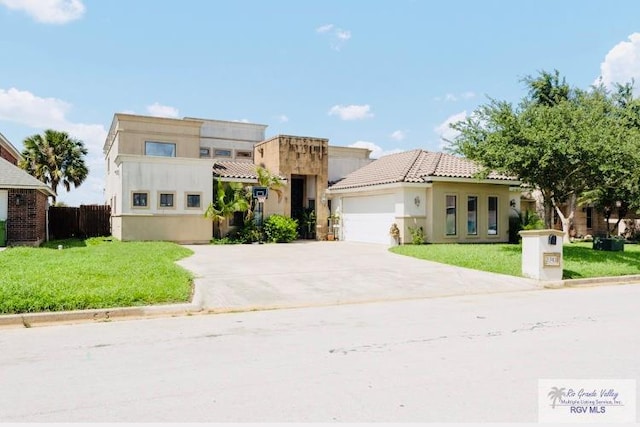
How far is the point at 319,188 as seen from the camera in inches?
1096

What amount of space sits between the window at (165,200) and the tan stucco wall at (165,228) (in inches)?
20.8

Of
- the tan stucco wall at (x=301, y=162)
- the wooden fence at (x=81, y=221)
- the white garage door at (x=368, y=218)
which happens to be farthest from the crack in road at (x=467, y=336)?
the wooden fence at (x=81, y=221)

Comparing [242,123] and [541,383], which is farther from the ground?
[242,123]

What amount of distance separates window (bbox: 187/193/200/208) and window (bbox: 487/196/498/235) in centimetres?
1439

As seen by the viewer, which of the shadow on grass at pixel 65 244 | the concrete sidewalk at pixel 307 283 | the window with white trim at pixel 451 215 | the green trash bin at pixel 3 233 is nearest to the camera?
the concrete sidewalk at pixel 307 283

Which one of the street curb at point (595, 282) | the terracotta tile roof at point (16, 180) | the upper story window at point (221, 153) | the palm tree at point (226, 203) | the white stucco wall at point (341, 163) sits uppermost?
the upper story window at point (221, 153)

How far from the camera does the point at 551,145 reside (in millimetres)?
16281

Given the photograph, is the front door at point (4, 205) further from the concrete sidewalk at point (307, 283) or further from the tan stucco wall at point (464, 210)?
the tan stucco wall at point (464, 210)

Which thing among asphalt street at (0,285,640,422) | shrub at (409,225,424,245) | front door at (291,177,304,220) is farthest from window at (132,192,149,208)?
asphalt street at (0,285,640,422)

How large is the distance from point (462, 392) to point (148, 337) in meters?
4.58

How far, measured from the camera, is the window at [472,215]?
23500 mm

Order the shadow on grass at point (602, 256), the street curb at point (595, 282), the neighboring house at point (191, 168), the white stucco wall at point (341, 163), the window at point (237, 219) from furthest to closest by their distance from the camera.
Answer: the white stucco wall at point (341, 163) < the window at point (237, 219) < the neighboring house at point (191, 168) < the shadow on grass at point (602, 256) < the street curb at point (595, 282)

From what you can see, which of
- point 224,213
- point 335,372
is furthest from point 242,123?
point 335,372

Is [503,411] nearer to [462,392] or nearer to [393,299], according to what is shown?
[462,392]
